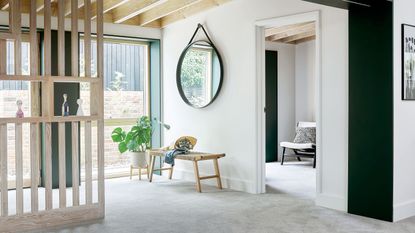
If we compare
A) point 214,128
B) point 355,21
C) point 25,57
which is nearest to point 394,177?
point 355,21

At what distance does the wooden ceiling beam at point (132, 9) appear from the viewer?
5.90 meters

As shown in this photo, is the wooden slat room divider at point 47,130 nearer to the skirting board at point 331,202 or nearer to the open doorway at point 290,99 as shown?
the skirting board at point 331,202

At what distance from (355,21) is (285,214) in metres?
1.97

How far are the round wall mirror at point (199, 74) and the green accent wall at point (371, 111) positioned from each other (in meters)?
2.00

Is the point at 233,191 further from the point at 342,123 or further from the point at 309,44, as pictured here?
the point at 309,44

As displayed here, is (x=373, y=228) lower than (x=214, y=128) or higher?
lower

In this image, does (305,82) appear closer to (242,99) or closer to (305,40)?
(305,40)

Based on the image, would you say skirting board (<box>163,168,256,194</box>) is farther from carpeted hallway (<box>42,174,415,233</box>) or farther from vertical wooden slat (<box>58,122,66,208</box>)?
vertical wooden slat (<box>58,122,66,208</box>)

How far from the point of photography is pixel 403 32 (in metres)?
4.36

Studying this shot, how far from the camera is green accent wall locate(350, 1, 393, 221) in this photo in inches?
170

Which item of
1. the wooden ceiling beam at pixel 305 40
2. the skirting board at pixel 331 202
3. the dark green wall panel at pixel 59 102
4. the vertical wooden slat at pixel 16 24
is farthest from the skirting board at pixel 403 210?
the wooden ceiling beam at pixel 305 40

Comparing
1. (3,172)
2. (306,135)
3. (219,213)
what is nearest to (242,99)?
(219,213)

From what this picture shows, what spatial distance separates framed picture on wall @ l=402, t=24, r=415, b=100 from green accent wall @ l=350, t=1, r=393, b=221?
0.20 metres

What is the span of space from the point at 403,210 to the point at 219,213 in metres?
1.73
